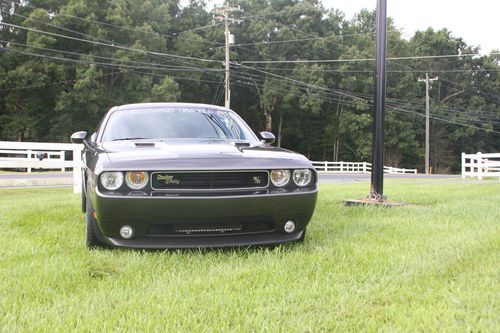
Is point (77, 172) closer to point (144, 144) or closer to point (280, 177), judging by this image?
point (144, 144)

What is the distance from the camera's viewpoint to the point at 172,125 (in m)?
4.86

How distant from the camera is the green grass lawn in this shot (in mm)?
2355

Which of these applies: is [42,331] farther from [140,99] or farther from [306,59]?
[306,59]

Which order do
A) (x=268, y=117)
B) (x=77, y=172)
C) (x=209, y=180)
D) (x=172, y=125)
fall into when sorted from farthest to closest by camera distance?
(x=268, y=117) < (x=77, y=172) < (x=172, y=125) < (x=209, y=180)

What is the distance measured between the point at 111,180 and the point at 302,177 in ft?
5.04

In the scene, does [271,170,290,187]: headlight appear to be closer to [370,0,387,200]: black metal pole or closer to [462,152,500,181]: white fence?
[370,0,387,200]: black metal pole

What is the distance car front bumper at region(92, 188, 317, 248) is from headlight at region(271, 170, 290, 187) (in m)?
0.11

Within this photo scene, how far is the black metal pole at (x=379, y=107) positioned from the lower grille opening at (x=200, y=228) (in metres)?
3.92

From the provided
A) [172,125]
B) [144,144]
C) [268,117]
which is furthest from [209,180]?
[268,117]

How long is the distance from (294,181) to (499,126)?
63.0 metres

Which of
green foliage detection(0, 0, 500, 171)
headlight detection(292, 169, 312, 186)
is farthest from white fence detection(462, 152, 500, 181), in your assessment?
green foliage detection(0, 0, 500, 171)

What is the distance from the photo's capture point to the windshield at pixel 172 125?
4.72 m

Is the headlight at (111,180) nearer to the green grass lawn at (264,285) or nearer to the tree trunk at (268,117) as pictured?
the green grass lawn at (264,285)

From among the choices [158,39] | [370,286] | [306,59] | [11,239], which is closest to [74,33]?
[158,39]
